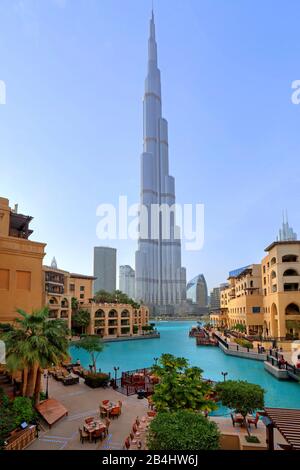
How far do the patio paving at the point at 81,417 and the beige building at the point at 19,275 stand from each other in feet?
21.4

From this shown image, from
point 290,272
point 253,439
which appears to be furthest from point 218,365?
point 253,439

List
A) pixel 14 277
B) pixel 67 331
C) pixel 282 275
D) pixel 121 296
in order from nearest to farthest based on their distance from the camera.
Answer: pixel 67 331 → pixel 14 277 → pixel 282 275 → pixel 121 296

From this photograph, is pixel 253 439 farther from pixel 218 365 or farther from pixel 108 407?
pixel 218 365

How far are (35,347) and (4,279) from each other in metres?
6.33

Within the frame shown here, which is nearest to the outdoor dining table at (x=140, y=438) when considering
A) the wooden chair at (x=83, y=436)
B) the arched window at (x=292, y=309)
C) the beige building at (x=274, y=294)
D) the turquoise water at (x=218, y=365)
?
the wooden chair at (x=83, y=436)

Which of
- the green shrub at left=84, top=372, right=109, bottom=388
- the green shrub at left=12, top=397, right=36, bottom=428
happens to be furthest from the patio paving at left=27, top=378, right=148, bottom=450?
the green shrub at left=12, top=397, right=36, bottom=428

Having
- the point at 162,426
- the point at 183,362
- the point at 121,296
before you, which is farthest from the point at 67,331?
the point at 121,296

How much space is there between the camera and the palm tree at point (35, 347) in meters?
14.6

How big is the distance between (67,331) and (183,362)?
22.8 feet

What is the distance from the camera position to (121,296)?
91.4m

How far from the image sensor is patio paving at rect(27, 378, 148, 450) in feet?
42.8

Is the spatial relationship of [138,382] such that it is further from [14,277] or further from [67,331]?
[14,277]

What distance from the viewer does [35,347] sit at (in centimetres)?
1508
